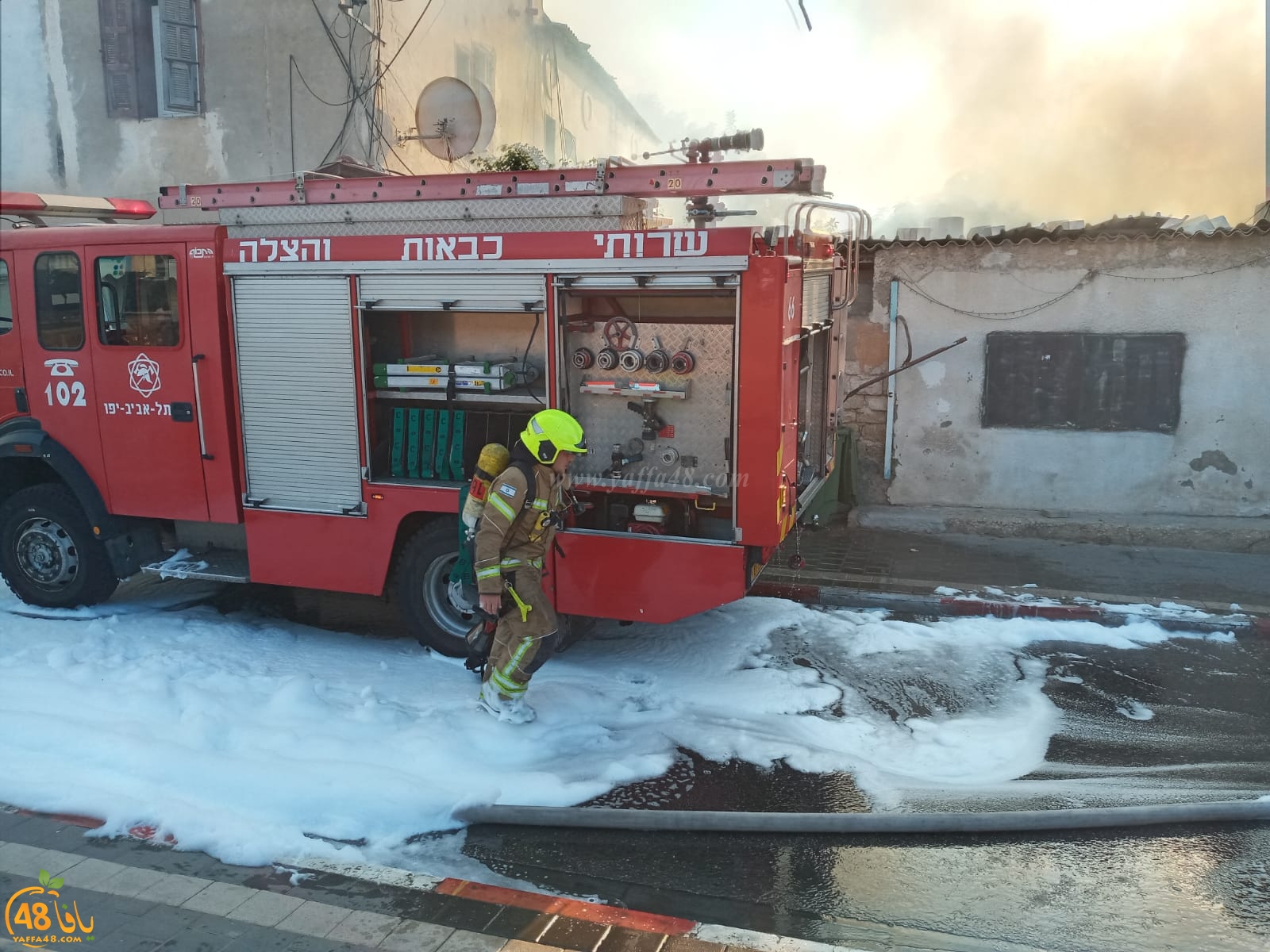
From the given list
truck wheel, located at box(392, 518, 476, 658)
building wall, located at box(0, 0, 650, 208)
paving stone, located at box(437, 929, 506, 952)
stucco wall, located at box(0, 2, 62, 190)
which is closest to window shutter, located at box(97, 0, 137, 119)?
building wall, located at box(0, 0, 650, 208)

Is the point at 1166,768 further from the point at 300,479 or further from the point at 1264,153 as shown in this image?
the point at 1264,153

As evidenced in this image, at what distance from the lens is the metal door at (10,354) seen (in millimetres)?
6574

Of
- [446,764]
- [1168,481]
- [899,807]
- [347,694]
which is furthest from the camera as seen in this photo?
[1168,481]

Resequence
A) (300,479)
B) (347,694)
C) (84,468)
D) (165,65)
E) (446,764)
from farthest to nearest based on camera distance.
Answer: (165,65) → (84,468) → (300,479) → (347,694) → (446,764)

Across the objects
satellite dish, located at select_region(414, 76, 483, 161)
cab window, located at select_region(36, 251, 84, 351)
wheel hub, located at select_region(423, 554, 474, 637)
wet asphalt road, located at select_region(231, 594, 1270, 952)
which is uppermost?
satellite dish, located at select_region(414, 76, 483, 161)

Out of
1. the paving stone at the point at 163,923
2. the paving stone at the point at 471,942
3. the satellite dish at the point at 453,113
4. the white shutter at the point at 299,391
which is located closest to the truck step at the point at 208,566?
the white shutter at the point at 299,391

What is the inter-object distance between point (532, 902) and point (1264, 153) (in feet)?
51.8

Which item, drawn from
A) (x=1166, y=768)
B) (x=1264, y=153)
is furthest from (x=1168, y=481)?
(x=1264, y=153)

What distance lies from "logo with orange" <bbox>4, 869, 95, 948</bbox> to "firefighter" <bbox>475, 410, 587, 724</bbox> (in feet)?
6.54

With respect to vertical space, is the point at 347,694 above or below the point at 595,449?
below

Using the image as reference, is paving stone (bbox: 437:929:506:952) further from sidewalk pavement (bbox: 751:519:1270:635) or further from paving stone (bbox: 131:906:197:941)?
sidewalk pavement (bbox: 751:519:1270:635)

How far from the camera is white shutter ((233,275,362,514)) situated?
585 centimetres

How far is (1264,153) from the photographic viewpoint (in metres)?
14.3

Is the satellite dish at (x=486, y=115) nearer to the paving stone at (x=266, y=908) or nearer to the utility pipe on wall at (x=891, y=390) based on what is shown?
the utility pipe on wall at (x=891, y=390)
